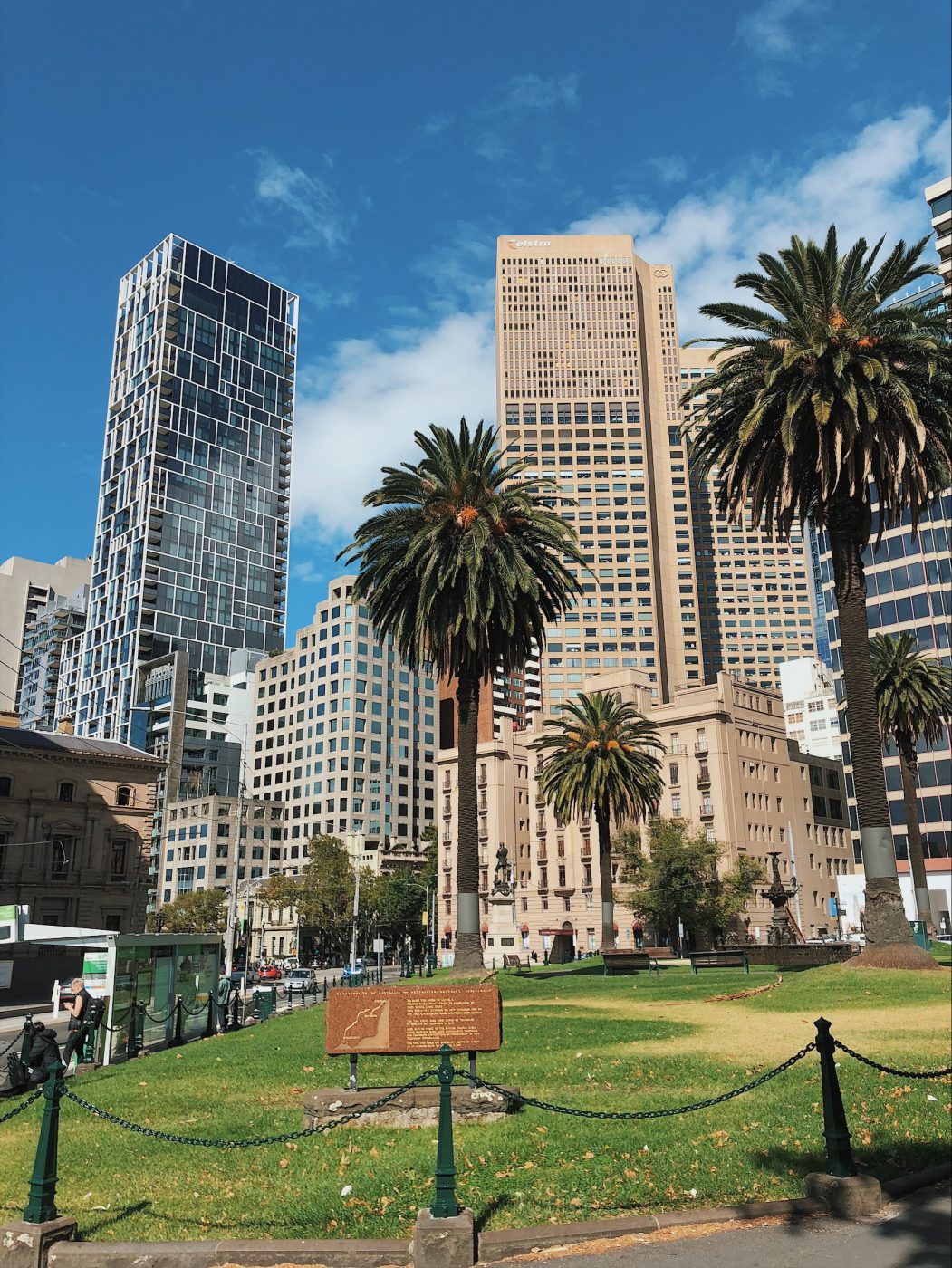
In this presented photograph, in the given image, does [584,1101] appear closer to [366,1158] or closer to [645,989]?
[366,1158]

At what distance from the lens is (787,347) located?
31250mm

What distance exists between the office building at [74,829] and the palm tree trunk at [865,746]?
55744mm

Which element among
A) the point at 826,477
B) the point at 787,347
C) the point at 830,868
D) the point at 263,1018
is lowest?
the point at 263,1018

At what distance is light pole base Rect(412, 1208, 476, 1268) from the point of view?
26.0 ft

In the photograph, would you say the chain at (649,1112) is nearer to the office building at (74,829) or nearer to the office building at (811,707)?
the office building at (74,829)

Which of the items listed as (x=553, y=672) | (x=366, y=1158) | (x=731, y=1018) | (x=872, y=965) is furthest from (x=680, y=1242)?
(x=553, y=672)

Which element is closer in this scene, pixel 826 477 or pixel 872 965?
pixel 872 965

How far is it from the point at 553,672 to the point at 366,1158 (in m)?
161

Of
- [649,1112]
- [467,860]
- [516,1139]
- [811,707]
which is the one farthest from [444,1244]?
[811,707]

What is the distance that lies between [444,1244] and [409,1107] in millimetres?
4897

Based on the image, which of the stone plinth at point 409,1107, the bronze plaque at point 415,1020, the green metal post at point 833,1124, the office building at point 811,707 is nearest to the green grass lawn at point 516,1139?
the stone plinth at point 409,1107

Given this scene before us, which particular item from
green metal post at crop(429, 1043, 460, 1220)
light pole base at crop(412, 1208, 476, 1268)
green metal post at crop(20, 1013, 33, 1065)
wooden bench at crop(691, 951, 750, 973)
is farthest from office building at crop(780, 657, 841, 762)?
light pole base at crop(412, 1208, 476, 1268)

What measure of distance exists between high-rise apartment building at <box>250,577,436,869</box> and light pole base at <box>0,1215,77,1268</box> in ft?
441

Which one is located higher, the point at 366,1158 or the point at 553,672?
the point at 553,672
